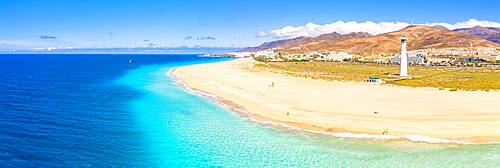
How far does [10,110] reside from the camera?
1676 inches

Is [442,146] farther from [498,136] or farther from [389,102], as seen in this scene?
[389,102]

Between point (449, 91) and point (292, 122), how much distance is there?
93.0 ft

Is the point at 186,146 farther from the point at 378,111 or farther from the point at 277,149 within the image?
the point at 378,111

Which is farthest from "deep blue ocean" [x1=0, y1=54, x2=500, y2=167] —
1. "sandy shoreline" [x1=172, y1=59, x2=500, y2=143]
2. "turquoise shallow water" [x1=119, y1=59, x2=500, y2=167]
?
"sandy shoreline" [x1=172, y1=59, x2=500, y2=143]

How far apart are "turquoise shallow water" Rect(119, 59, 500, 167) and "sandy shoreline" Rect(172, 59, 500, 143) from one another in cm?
204

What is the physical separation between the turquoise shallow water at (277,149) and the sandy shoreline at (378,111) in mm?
2045

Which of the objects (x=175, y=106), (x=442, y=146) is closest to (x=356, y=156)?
(x=442, y=146)

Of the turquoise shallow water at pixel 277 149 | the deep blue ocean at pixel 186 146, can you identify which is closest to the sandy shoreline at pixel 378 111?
the turquoise shallow water at pixel 277 149

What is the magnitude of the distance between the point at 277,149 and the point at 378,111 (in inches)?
632

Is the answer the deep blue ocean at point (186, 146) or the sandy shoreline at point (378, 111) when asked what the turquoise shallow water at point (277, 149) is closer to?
the deep blue ocean at point (186, 146)

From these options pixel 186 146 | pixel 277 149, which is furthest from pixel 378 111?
pixel 186 146

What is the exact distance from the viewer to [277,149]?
28.2 meters

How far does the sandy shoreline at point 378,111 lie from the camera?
104 feet

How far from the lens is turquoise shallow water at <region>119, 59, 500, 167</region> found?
25.2 metres
